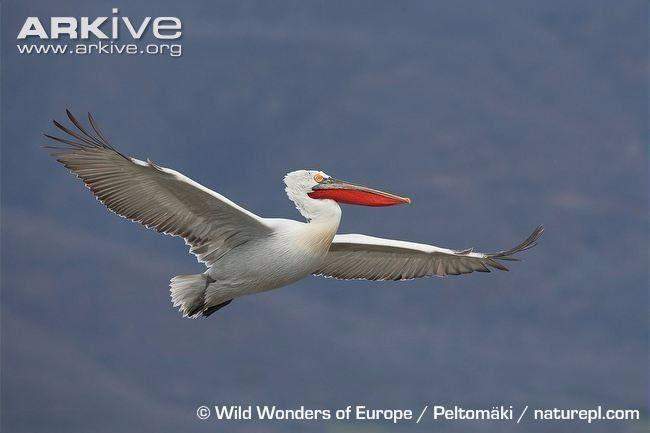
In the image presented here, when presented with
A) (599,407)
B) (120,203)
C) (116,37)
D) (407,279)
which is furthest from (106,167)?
(599,407)

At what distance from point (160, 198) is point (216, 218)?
47cm

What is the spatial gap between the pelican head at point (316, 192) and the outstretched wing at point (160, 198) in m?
0.40

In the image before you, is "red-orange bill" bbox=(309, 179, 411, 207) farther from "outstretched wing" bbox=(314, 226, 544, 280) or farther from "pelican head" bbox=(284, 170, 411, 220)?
"outstretched wing" bbox=(314, 226, 544, 280)

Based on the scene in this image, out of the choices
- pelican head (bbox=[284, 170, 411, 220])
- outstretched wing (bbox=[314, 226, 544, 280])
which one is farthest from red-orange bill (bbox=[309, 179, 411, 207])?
outstretched wing (bbox=[314, 226, 544, 280])

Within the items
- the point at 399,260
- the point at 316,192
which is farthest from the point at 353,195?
the point at 399,260

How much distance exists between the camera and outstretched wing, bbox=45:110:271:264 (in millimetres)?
11805

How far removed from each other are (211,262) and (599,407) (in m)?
3.61

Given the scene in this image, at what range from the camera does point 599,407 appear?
13.1 m

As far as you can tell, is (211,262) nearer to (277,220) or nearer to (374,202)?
(277,220)

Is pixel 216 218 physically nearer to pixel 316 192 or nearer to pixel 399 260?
pixel 316 192

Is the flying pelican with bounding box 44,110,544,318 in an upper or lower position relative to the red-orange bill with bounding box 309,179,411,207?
lower

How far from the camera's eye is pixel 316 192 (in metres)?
12.2

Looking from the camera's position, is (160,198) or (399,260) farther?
(399,260)

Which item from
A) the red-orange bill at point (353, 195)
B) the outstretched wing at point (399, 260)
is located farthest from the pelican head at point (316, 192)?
the outstretched wing at point (399, 260)
